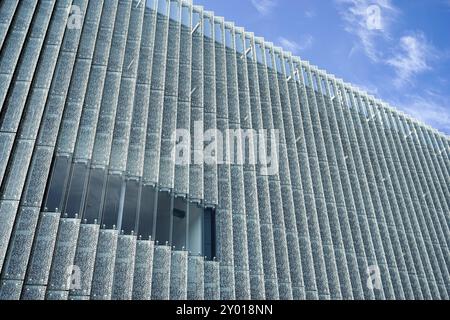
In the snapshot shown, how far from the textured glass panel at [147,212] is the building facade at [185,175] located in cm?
10

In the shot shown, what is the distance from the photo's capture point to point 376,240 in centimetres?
2748

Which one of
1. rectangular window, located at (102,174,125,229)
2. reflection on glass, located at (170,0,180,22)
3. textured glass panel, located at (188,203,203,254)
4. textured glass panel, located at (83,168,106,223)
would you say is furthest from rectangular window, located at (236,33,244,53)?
textured glass panel, located at (83,168,106,223)

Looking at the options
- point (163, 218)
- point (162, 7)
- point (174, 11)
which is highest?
point (174, 11)

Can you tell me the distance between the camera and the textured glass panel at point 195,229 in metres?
19.3

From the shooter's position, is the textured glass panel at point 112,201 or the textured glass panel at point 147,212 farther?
the textured glass panel at point 147,212

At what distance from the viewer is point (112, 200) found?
17859 mm

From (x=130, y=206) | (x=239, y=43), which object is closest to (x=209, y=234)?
(x=130, y=206)

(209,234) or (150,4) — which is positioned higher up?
(150,4)

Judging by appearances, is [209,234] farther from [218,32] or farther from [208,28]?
[218,32]

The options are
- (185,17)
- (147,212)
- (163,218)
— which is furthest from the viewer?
(185,17)

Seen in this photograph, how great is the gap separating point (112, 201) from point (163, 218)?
2582 mm

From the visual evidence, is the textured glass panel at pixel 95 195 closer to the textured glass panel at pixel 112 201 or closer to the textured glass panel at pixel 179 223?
the textured glass panel at pixel 112 201

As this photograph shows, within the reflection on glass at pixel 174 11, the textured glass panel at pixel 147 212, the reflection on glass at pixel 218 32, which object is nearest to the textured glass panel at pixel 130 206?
the textured glass panel at pixel 147 212
